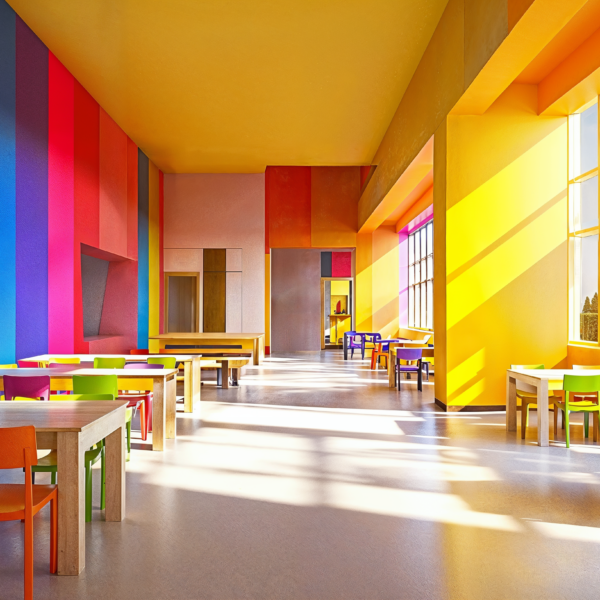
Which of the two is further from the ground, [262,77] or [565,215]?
[262,77]

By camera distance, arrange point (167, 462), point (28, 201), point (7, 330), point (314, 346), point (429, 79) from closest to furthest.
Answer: point (167, 462)
point (7, 330)
point (28, 201)
point (429, 79)
point (314, 346)

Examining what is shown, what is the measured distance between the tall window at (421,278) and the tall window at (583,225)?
628 centimetres

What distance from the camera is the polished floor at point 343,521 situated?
2.48 meters

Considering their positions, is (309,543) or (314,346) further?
(314,346)

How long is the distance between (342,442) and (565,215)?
14.4ft

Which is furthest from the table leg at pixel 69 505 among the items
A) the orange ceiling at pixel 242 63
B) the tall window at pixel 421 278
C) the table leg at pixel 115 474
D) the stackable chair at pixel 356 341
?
the stackable chair at pixel 356 341

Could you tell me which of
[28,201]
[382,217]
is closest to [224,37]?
[28,201]

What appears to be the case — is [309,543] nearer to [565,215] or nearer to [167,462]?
[167,462]

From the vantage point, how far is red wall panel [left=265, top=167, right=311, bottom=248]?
16297mm

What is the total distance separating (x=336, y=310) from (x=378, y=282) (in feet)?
18.6

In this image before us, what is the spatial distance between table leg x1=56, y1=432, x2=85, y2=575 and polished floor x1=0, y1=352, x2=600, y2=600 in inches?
3.3

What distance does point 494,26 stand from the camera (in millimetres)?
5258

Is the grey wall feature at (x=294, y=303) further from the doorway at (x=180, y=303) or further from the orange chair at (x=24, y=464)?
the orange chair at (x=24, y=464)

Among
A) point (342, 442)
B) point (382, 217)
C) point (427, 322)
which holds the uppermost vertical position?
point (382, 217)
